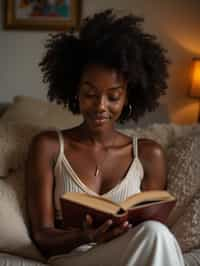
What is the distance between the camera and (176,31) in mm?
2771

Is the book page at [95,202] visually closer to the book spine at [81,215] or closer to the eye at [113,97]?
A: the book spine at [81,215]

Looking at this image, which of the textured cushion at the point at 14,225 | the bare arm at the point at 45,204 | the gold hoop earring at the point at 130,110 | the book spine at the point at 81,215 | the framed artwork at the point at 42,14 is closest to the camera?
the book spine at the point at 81,215

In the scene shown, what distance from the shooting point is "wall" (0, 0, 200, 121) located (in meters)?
2.64

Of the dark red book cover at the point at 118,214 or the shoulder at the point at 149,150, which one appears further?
the shoulder at the point at 149,150

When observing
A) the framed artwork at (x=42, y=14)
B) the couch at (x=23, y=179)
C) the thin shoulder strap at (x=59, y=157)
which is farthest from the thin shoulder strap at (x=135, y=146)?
the framed artwork at (x=42, y=14)

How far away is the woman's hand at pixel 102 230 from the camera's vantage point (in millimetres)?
1132

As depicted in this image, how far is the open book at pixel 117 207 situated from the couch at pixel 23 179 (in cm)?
24

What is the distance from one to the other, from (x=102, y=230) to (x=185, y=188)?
50 centimetres

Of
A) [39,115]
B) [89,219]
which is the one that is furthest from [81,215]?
[39,115]

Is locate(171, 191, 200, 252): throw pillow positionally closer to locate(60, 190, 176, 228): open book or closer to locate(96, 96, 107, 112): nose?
locate(60, 190, 176, 228): open book

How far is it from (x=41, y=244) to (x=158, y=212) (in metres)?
0.37

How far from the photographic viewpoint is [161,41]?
2.76 meters

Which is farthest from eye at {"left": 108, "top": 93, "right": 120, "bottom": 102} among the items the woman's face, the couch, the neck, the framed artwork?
the framed artwork

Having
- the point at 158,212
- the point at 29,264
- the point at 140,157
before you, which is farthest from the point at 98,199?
the point at 140,157
